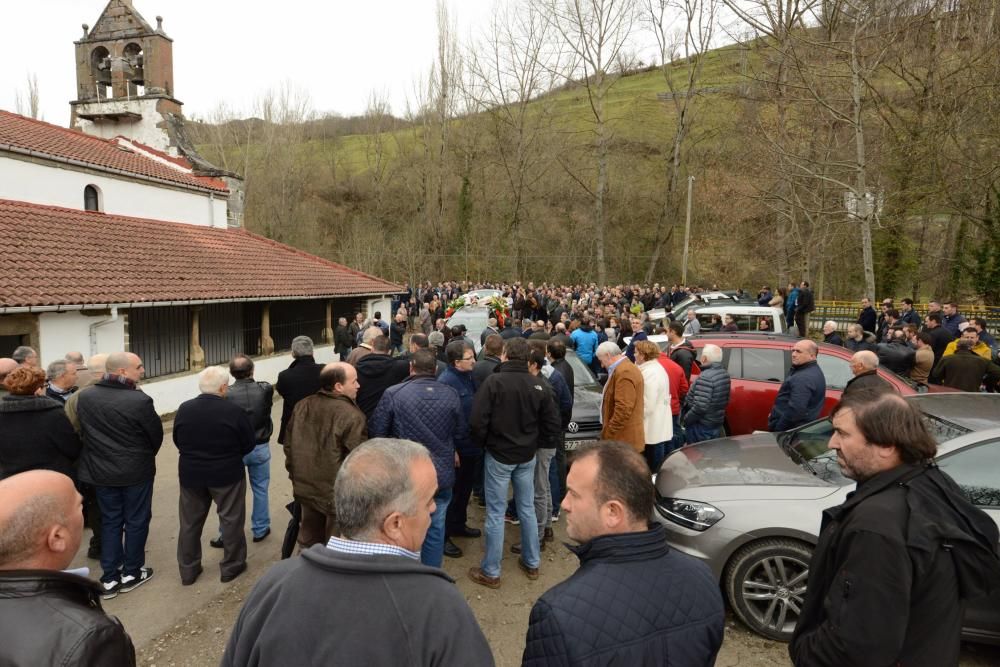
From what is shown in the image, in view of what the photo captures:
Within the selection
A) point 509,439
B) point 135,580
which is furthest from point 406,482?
point 135,580

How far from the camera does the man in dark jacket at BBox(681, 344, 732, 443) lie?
Answer: 233 inches

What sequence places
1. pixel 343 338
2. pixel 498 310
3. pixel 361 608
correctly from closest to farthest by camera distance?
pixel 361 608
pixel 343 338
pixel 498 310

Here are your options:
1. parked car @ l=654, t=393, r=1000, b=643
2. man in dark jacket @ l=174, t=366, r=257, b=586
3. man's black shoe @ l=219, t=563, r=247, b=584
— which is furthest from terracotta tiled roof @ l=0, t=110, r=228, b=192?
parked car @ l=654, t=393, r=1000, b=643

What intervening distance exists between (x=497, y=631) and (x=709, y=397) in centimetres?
321

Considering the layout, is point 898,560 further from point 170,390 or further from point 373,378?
point 170,390

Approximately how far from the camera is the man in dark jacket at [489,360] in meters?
5.77

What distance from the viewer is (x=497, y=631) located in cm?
409

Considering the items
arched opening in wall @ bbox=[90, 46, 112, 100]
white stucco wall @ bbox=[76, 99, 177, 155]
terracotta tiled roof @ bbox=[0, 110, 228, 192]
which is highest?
arched opening in wall @ bbox=[90, 46, 112, 100]

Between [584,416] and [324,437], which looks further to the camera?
[584,416]

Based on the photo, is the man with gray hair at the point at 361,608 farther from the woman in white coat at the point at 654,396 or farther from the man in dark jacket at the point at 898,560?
the woman in white coat at the point at 654,396

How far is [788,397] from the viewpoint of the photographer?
5.76 meters

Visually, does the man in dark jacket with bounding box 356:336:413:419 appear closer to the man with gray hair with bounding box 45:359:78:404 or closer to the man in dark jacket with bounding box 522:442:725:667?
the man with gray hair with bounding box 45:359:78:404

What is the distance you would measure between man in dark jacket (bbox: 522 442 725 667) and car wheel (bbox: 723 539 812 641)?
2424 mm

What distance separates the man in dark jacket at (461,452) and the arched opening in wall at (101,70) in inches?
812
